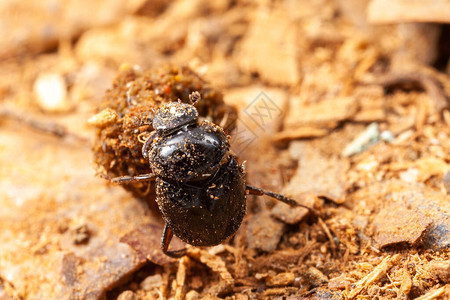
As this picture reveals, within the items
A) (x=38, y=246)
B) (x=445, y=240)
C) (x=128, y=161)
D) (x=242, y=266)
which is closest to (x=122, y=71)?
(x=128, y=161)

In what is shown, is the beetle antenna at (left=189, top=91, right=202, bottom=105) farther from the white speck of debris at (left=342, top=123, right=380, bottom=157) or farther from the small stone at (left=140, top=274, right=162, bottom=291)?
the white speck of debris at (left=342, top=123, right=380, bottom=157)

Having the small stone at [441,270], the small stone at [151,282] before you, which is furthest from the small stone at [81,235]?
the small stone at [441,270]

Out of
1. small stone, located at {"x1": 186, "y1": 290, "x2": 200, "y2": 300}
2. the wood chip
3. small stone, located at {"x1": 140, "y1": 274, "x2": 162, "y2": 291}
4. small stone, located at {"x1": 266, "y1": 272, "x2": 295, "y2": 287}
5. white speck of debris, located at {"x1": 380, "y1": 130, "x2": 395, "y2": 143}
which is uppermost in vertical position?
the wood chip

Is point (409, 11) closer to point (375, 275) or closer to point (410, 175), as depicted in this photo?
point (410, 175)

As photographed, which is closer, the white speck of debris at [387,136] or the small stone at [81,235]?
the small stone at [81,235]

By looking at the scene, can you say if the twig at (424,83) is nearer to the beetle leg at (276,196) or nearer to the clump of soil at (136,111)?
the beetle leg at (276,196)

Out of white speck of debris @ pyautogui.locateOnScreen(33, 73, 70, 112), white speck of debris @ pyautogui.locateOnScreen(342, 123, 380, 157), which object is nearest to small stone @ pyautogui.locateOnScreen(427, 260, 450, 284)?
white speck of debris @ pyautogui.locateOnScreen(342, 123, 380, 157)
